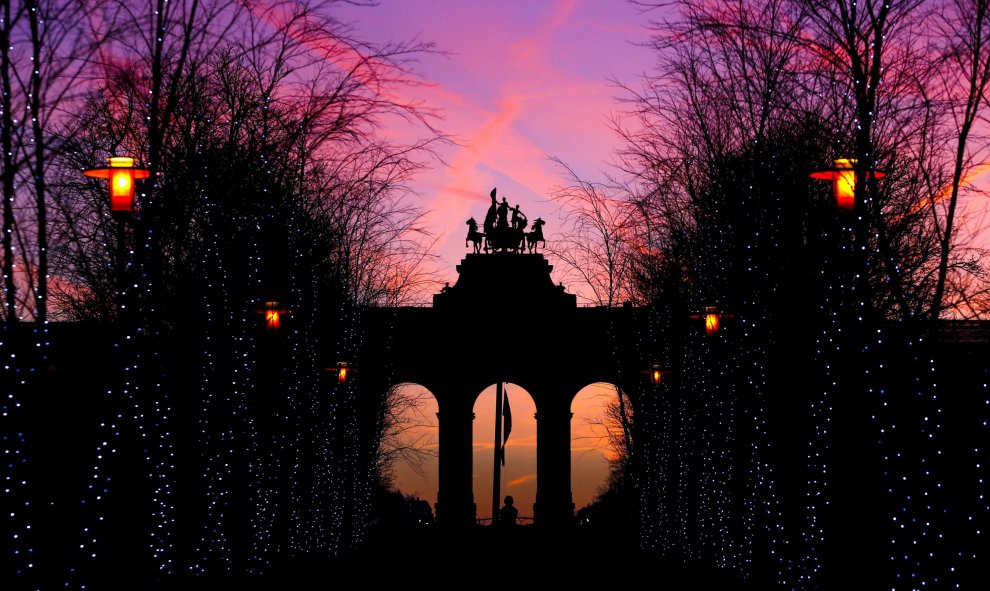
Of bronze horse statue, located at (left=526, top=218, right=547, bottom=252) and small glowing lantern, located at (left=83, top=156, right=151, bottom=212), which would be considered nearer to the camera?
small glowing lantern, located at (left=83, top=156, right=151, bottom=212)

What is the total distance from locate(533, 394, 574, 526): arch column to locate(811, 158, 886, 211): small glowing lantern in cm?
4807

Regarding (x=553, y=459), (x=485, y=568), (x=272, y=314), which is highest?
(x=272, y=314)

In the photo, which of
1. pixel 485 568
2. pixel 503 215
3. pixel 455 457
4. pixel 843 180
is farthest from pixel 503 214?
pixel 843 180

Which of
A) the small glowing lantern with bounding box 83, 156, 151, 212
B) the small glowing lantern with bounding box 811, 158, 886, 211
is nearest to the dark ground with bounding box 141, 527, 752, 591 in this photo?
the small glowing lantern with bounding box 83, 156, 151, 212

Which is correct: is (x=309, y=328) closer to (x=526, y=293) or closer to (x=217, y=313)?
(x=217, y=313)

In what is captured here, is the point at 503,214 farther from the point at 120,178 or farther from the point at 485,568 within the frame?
the point at 120,178

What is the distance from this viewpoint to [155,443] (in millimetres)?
18672

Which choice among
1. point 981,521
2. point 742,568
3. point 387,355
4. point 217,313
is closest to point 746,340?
point 742,568

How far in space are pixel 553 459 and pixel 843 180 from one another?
165 ft

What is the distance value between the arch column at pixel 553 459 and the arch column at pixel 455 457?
141 inches

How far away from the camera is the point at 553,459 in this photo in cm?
6462

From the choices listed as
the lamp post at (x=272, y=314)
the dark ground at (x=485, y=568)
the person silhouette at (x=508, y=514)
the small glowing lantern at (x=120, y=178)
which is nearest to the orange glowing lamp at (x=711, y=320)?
the dark ground at (x=485, y=568)

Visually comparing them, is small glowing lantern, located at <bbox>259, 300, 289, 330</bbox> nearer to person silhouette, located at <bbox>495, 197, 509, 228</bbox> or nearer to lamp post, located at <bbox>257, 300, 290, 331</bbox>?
lamp post, located at <bbox>257, 300, 290, 331</bbox>

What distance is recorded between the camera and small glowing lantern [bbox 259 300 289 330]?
22078 millimetres
